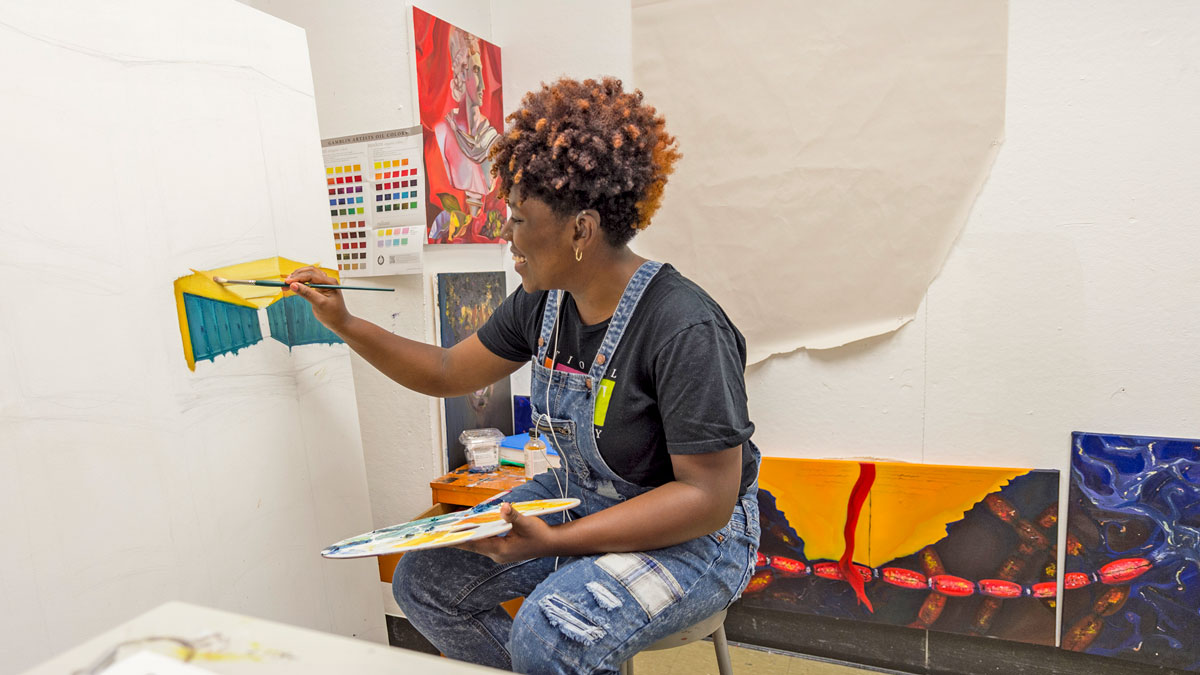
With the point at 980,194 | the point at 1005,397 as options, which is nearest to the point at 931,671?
the point at 1005,397

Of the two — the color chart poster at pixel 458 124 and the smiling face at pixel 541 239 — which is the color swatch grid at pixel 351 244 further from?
the smiling face at pixel 541 239

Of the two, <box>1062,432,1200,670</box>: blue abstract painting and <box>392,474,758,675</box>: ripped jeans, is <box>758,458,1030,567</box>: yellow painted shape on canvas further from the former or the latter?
<box>392,474,758,675</box>: ripped jeans

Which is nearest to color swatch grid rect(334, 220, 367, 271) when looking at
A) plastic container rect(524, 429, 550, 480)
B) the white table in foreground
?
plastic container rect(524, 429, 550, 480)

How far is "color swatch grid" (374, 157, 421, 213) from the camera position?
1.81 meters

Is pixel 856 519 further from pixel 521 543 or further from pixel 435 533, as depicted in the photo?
pixel 435 533

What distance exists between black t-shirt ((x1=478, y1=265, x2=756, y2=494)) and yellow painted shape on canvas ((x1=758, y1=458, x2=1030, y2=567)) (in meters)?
0.69

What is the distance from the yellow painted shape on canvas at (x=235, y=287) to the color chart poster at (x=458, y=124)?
52cm

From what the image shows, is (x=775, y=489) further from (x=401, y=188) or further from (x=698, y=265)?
(x=401, y=188)

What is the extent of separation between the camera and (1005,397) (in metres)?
1.67

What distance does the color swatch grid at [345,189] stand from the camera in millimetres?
1894

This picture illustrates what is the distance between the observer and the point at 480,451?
1.95m

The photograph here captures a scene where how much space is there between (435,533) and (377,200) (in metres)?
1.19

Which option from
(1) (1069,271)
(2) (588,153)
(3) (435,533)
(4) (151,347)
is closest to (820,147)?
(1) (1069,271)

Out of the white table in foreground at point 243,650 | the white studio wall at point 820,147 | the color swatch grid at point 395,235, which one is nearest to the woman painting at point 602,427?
the white table in foreground at point 243,650
